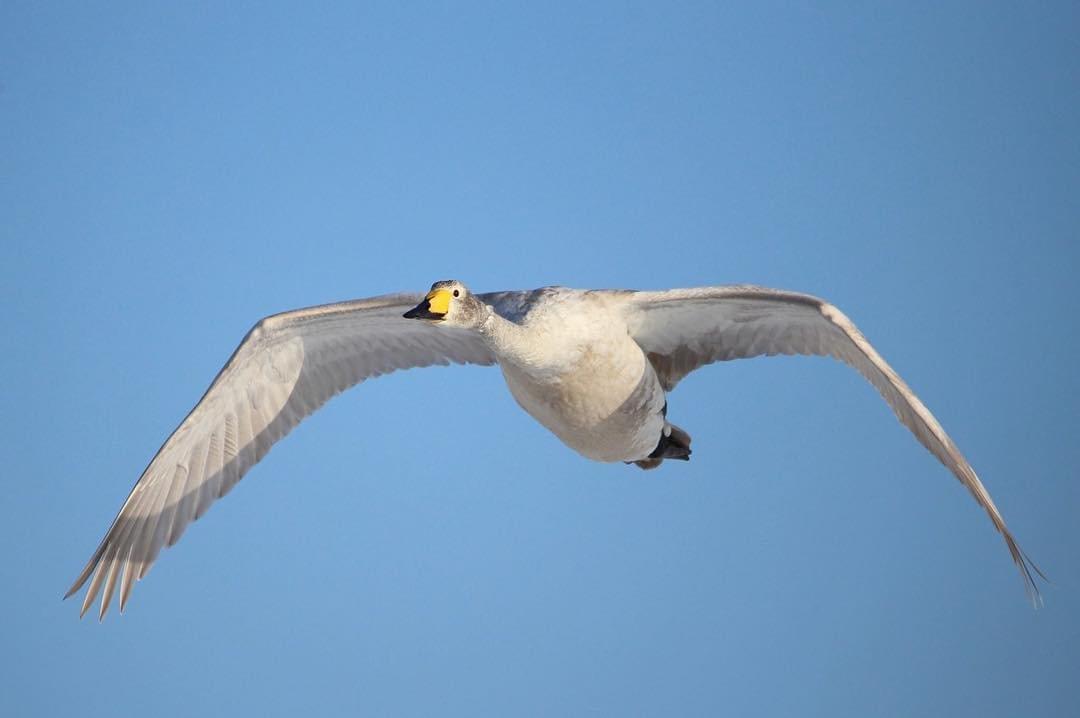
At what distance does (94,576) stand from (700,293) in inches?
165

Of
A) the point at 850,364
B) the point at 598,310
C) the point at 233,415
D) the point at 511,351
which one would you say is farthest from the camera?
the point at 233,415

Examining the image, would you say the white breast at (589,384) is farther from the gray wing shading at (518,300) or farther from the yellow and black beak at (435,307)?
the yellow and black beak at (435,307)

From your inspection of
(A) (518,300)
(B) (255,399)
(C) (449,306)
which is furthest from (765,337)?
(B) (255,399)

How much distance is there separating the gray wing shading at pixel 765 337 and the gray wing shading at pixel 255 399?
1.38m

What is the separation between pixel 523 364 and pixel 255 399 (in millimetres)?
2459

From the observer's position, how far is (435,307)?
18.9 feet

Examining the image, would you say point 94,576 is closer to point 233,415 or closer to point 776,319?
point 233,415

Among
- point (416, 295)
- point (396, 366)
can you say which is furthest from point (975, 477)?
point (396, 366)

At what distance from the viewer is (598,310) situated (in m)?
6.56

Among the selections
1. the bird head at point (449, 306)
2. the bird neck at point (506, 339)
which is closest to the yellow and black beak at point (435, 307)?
the bird head at point (449, 306)

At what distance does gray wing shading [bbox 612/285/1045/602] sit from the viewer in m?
6.30

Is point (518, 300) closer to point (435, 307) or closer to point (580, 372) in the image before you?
point (580, 372)

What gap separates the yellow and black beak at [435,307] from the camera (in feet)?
18.9

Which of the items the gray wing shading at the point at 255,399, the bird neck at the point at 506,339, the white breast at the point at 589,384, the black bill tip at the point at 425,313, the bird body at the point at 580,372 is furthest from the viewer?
the gray wing shading at the point at 255,399
